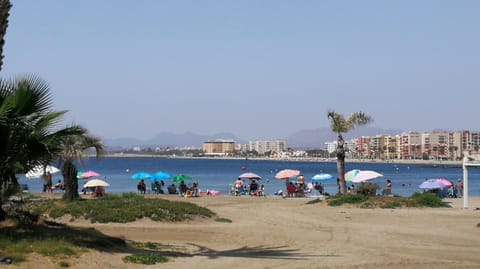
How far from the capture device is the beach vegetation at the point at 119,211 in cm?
2156

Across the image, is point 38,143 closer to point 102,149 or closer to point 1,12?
point 1,12

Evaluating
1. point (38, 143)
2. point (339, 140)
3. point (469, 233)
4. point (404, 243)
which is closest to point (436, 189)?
point (339, 140)

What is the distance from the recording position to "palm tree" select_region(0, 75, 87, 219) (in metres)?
12.8

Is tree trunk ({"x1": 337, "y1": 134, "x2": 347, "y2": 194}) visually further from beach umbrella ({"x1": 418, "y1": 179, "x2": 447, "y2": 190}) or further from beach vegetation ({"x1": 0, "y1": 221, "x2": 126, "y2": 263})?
beach vegetation ({"x1": 0, "y1": 221, "x2": 126, "y2": 263})

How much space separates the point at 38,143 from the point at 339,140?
872 inches

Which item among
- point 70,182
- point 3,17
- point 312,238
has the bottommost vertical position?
point 312,238

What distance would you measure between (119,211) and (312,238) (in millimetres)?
6833

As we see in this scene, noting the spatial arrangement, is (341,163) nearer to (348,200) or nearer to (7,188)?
(348,200)

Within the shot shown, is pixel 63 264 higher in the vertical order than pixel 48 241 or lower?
lower

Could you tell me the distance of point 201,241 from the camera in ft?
58.4

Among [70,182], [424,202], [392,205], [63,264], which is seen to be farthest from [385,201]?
[63,264]

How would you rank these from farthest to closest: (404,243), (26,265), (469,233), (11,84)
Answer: (469,233), (404,243), (11,84), (26,265)

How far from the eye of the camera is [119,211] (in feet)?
72.0

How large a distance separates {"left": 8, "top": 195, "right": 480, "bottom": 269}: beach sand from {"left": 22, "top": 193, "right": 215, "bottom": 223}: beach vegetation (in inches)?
19.6
